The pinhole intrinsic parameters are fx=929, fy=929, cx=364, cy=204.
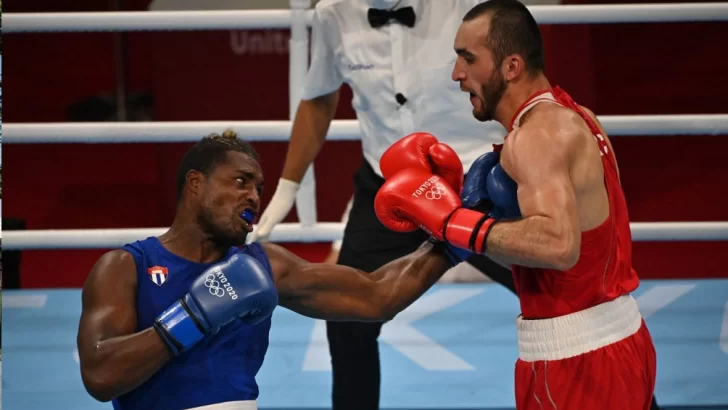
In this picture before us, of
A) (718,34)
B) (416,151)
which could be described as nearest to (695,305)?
(718,34)

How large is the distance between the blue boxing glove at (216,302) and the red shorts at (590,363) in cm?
65

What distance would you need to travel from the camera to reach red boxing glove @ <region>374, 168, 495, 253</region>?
215 cm

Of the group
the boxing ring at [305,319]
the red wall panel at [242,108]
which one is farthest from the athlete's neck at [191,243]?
the red wall panel at [242,108]

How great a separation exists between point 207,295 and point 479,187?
2.48 ft

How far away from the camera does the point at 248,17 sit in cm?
390

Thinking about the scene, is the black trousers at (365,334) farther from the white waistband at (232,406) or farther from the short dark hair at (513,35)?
the short dark hair at (513,35)

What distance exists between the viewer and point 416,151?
2.52m

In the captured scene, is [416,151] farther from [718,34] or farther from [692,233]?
[718,34]

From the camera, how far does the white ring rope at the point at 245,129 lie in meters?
3.85

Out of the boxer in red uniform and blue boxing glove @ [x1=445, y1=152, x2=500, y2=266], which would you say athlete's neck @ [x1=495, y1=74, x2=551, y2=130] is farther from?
blue boxing glove @ [x1=445, y1=152, x2=500, y2=266]

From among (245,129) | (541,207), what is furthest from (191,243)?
(245,129)

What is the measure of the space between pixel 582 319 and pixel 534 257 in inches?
10.1

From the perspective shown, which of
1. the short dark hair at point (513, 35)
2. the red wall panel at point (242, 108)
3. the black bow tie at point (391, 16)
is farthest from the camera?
the red wall panel at point (242, 108)

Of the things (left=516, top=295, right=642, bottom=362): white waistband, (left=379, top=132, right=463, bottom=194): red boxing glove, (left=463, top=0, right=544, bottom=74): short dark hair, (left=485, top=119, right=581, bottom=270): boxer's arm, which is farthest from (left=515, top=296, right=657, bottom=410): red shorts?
(left=463, top=0, right=544, bottom=74): short dark hair
